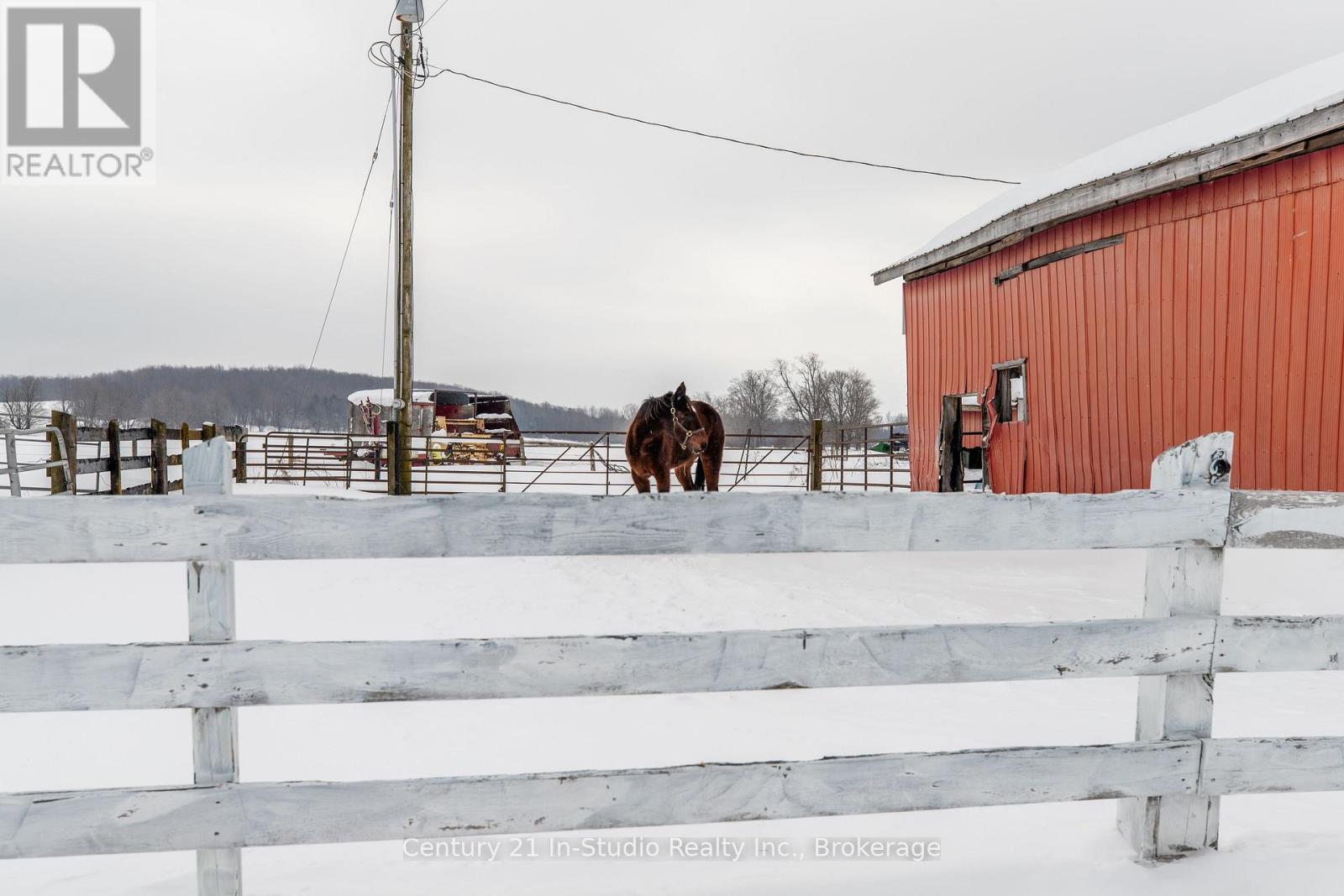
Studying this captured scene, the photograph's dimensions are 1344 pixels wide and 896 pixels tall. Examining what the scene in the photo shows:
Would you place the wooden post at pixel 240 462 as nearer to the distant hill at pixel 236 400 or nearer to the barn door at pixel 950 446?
the barn door at pixel 950 446

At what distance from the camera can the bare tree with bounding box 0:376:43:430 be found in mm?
73569

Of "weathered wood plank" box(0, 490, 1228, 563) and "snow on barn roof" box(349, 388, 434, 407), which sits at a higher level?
"snow on barn roof" box(349, 388, 434, 407)

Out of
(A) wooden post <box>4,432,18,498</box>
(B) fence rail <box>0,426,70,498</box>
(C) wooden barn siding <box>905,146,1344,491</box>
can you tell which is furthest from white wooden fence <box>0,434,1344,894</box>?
(A) wooden post <box>4,432,18,498</box>

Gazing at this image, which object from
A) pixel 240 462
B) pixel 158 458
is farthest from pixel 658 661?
pixel 240 462

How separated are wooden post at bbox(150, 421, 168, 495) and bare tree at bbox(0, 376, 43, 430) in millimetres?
70854

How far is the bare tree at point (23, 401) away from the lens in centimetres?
7357

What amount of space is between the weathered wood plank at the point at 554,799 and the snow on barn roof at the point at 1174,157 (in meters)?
7.25

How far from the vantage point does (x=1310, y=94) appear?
791cm

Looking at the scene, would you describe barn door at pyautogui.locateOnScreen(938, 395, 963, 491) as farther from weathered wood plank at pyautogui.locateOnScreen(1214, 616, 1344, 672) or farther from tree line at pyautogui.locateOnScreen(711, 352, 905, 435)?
tree line at pyautogui.locateOnScreen(711, 352, 905, 435)

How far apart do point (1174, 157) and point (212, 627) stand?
926 cm

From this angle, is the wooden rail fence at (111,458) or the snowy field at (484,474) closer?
the wooden rail fence at (111,458)

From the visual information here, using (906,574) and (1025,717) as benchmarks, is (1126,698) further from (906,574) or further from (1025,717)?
(906,574)

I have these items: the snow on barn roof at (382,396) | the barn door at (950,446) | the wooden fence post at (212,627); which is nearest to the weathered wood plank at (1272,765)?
the wooden fence post at (212,627)

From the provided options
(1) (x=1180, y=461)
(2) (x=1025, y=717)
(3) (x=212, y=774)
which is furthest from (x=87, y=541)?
(2) (x=1025, y=717)
